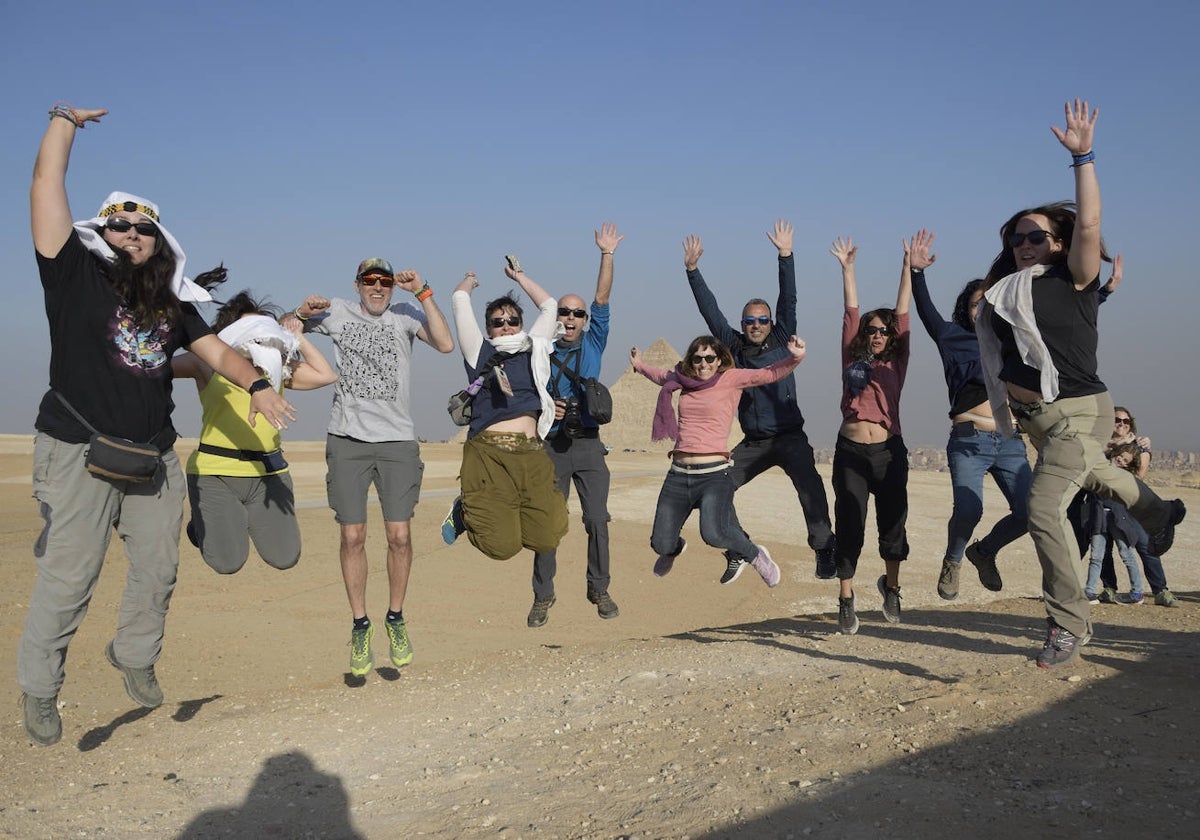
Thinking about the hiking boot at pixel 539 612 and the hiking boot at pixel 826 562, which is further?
the hiking boot at pixel 826 562

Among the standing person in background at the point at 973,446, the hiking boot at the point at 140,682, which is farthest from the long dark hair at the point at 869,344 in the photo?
the hiking boot at the point at 140,682

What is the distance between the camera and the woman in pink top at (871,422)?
756 cm

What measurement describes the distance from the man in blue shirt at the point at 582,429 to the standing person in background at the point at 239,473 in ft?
5.85

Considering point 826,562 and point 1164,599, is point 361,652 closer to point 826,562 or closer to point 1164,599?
point 826,562

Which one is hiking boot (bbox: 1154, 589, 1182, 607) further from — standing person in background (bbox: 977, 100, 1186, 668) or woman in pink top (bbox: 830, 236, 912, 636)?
standing person in background (bbox: 977, 100, 1186, 668)

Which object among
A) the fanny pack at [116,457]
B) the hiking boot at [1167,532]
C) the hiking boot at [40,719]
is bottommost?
the hiking boot at [40,719]

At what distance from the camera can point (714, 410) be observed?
25.0 ft

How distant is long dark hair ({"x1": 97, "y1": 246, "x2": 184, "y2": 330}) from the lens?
5.16 meters

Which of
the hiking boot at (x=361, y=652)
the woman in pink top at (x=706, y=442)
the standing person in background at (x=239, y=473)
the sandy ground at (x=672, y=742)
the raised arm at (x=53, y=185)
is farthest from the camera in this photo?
the woman in pink top at (x=706, y=442)

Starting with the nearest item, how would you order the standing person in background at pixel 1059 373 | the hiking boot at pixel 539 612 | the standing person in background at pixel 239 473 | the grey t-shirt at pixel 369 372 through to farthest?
the standing person in background at pixel 1059 373
the standing person in background at pixel 239 473
the grey t-shirt at pixel 369 372
the hiking boot at pixel 539 612

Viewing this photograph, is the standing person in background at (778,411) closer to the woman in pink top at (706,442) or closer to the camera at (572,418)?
the woman in pink top at (706,442)

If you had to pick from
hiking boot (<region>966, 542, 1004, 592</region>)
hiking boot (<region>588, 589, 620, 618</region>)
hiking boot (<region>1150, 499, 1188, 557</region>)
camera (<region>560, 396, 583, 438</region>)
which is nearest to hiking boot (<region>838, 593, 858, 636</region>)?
hiking boot (<region>966, 542, 1004, 592</region>)

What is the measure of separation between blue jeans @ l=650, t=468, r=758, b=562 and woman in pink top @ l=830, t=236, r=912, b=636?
0.84 metres

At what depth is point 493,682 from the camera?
7121 millimetres
